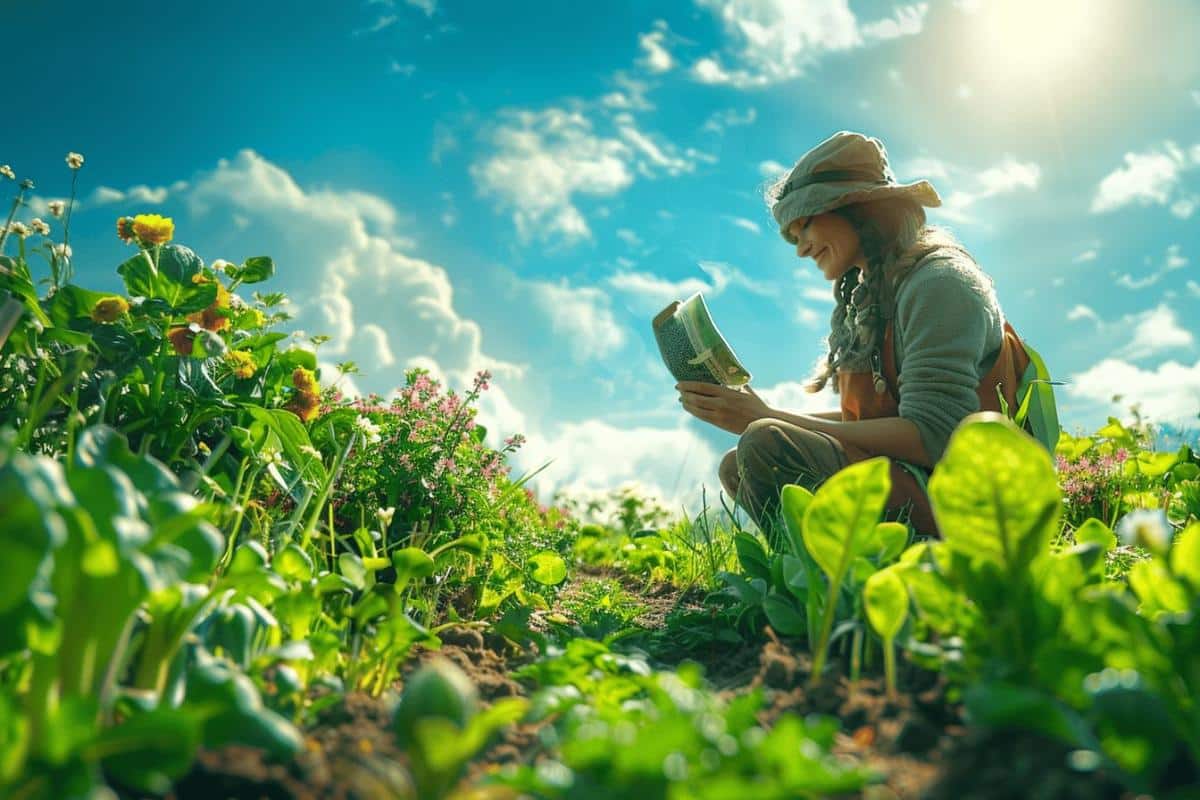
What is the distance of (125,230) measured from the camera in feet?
8.57

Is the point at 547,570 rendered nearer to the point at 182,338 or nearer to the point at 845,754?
the point at 182,338

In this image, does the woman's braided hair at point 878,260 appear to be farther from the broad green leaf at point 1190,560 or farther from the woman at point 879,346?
the broad green leaf at point 1190,560

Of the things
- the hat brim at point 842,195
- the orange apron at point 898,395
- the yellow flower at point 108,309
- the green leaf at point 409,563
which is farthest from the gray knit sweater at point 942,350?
the yellow flower at point 108,309

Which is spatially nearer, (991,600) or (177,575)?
(177,575)

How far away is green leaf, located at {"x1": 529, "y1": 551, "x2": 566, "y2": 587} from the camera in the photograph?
275 cm

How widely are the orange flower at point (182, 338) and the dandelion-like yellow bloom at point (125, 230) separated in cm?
47

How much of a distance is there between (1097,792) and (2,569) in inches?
41.3

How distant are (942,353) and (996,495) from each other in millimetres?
1671

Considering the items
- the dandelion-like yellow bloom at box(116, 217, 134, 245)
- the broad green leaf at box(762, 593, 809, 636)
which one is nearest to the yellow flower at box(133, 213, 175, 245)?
the dandelion-like yellow bloom at box(116, 217, 134, 245)

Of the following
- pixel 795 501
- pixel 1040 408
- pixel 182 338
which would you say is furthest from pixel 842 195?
pixel 182 338

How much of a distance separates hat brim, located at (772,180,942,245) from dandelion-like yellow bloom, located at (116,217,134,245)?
6.91 ft

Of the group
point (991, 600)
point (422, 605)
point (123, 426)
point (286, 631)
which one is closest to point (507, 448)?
point (422, 605)

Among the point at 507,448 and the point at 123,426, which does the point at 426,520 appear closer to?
the point at 507,448

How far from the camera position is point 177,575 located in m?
0.91
